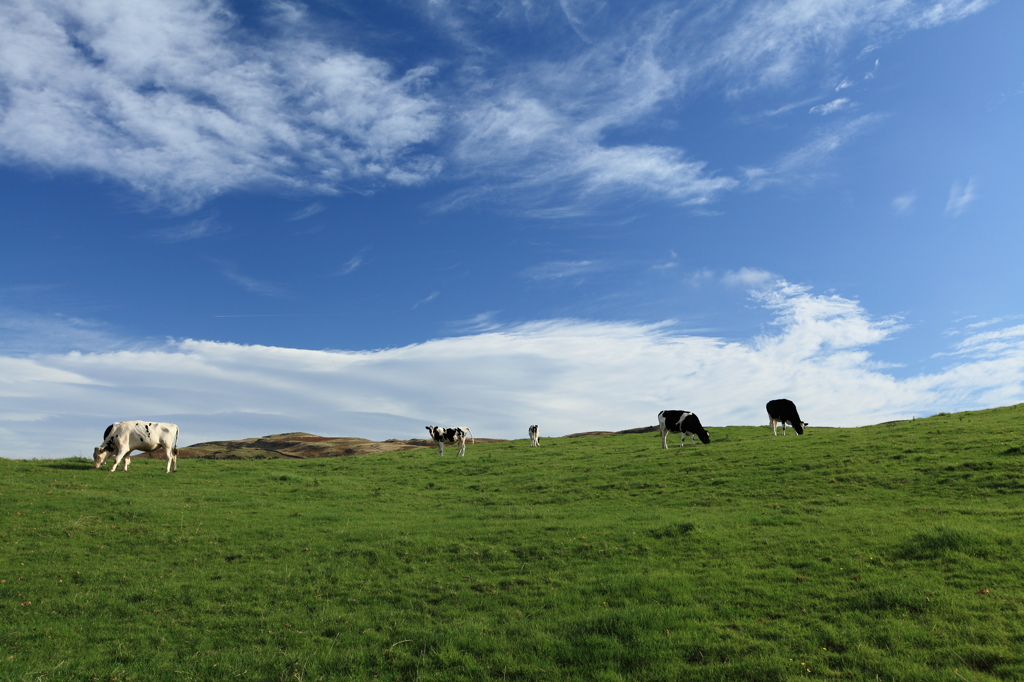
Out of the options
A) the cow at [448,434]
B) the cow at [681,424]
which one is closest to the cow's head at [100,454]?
the cow at [448,434]

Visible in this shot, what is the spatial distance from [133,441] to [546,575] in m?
25.9

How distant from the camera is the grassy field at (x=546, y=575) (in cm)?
1009

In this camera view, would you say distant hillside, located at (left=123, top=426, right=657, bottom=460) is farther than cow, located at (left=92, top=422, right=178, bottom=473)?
Yes

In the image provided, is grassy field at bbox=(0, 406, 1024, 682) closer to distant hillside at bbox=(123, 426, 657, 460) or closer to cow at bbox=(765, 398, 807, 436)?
cow at bbox=(765, 398, 807, 436)

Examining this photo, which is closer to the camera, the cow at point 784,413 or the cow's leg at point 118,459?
the cow's leg at point 118,459

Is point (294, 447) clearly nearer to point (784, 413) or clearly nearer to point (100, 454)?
point (100, 454)

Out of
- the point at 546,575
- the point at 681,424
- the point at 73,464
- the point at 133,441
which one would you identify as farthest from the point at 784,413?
the point at 73,464

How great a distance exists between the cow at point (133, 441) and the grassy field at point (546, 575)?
3.37m

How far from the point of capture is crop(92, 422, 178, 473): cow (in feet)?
97.7

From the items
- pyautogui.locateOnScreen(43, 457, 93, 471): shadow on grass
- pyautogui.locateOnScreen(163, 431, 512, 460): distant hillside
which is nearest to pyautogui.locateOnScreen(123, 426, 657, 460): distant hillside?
pyautogui.locateOnScreen(163, 431, 512, 460): distant hillside

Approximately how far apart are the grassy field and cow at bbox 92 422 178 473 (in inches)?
133

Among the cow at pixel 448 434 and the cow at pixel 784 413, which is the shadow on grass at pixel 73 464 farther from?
the cow at pixel 784 413

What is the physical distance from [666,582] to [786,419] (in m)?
29.3

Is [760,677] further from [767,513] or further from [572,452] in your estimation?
[572,452]
